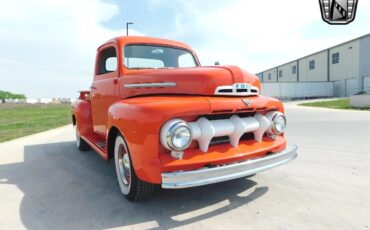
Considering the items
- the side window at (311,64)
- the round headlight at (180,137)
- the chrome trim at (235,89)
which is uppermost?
the side window at (311,64)

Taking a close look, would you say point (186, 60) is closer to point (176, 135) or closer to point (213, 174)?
point (176, 135)

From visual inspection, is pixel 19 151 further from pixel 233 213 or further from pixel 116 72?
pixel 233 213

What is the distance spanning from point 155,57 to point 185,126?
Result: 2124mm

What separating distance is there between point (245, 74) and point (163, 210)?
1885 millimetres

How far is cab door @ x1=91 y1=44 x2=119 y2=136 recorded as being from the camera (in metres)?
4.68

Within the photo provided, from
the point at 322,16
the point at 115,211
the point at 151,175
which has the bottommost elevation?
the point at 115,211

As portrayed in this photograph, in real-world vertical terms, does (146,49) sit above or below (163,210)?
above

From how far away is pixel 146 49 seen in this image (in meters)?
4.84

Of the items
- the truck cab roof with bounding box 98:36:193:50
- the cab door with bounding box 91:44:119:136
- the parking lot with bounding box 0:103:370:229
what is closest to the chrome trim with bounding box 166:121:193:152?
the parking lot with bounding box 0:103:370:229

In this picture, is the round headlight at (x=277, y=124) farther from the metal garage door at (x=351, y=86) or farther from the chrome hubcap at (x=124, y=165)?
the metal garage door at (x=351, y=86)

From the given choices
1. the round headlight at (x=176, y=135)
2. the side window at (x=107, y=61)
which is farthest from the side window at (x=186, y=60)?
the round headlight at (x=176, y=135)

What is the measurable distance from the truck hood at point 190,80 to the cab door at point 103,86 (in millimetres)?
754

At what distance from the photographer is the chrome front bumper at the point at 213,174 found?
2.96 m

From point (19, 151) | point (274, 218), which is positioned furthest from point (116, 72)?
point (19, 151)
